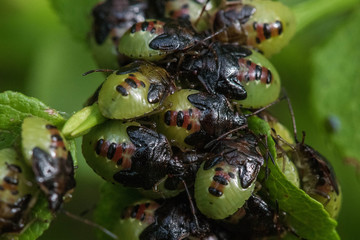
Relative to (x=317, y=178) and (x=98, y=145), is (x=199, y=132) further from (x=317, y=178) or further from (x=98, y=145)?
(x=317, y=178)


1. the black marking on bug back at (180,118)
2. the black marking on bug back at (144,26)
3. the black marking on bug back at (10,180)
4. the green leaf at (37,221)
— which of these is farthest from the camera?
the black marking on bug back at (144,26)

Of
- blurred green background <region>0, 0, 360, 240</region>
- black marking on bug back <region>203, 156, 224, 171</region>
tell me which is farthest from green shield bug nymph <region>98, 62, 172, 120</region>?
blurred green background <region>0, 0, 360, 240</region>

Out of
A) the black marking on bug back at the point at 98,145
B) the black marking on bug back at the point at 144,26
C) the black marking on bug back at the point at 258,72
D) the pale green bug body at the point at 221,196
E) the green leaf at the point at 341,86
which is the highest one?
the black marking on bug back at the point at 144,26

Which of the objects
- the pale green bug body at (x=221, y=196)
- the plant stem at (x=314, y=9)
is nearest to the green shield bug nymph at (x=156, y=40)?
the pale green bug body at (x=221, y=196)

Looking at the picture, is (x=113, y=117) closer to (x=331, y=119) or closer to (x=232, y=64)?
(x=232, y=64)

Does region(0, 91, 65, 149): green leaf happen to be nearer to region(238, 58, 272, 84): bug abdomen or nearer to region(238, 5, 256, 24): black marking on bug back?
region(238, 58, 272, 84): bug abdomen

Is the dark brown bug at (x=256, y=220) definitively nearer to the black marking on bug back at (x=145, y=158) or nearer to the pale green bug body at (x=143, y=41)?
the black marking on bug back at (x=145, y=158)

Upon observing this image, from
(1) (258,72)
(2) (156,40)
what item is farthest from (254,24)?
(2) (156,40)
